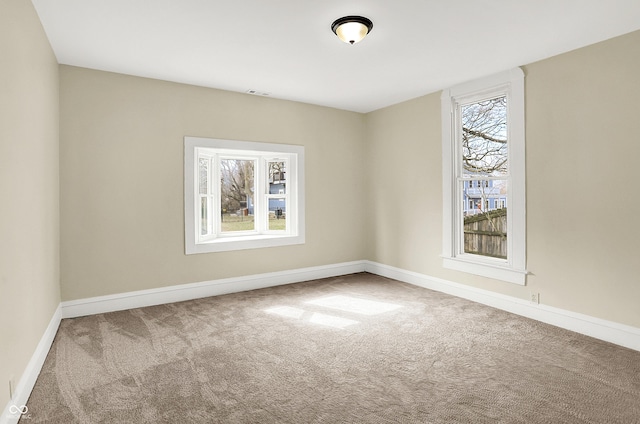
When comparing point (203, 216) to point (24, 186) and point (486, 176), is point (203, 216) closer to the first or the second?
point (24, 186)

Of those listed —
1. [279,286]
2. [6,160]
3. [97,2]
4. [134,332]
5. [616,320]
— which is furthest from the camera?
[279,286]

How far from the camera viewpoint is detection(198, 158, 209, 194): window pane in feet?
→ 15.9

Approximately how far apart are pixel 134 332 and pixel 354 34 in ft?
10.6

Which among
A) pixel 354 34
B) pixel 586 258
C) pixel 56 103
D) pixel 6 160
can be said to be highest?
pixel 354 34

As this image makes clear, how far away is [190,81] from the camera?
14.0ft

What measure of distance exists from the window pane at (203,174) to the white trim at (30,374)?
2172 millimetres

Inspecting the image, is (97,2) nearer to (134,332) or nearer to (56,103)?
(56,103)

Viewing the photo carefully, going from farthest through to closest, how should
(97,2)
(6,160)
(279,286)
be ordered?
(279,286) → (97,2) → (6,160)

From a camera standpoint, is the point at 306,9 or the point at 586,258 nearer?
the point at 306,9

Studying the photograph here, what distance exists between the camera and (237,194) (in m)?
5.36

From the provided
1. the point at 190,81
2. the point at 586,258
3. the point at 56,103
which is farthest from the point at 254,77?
the point at 586,258

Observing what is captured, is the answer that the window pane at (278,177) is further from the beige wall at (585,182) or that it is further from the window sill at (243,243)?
the beige wall at (585,182)

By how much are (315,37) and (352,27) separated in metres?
0.42

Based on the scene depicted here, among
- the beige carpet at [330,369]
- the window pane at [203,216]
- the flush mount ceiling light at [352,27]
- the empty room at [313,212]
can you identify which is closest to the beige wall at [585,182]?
the empty room at [313,212]
